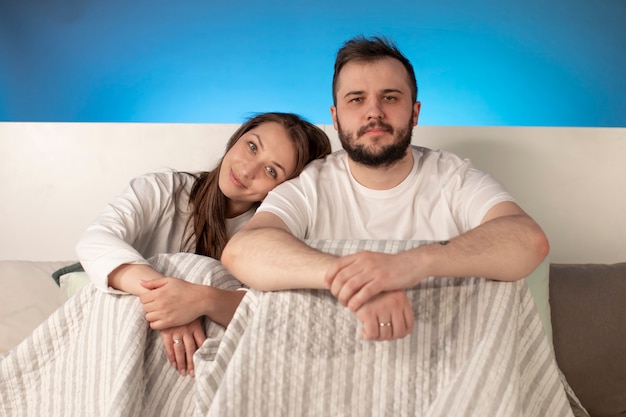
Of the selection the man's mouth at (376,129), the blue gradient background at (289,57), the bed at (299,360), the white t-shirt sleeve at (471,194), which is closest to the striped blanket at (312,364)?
the bed at (299,360)

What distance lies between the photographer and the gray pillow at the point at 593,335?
1.69m

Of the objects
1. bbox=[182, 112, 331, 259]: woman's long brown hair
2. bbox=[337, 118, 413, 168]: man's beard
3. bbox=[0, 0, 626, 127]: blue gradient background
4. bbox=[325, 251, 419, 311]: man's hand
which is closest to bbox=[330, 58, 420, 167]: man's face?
bbox=[337, 118, 413, 168]: man's beard

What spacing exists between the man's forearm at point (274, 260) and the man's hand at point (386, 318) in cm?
11

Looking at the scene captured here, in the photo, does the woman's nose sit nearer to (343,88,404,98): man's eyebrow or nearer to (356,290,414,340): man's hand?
(343,88,404,98): man's eyebrow

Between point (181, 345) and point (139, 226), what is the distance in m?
0.45

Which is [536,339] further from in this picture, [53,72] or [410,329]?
[53,72]

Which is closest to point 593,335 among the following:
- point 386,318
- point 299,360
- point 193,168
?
point 386,318

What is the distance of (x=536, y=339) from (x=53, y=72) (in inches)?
96.5

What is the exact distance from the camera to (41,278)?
1987 millimetres

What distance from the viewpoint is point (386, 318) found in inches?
49.7

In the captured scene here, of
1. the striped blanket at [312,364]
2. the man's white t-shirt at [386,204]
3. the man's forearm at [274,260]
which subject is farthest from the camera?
the man's white t-shirt at [386,204]

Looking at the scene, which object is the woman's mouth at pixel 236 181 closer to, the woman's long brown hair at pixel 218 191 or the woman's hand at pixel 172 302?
the woman's long brown hair at pixel 218 191

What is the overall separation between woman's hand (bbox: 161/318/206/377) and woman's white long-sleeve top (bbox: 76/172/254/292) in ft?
0.63

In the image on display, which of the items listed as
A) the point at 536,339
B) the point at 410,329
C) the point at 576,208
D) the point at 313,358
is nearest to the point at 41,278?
the point at 313,358
